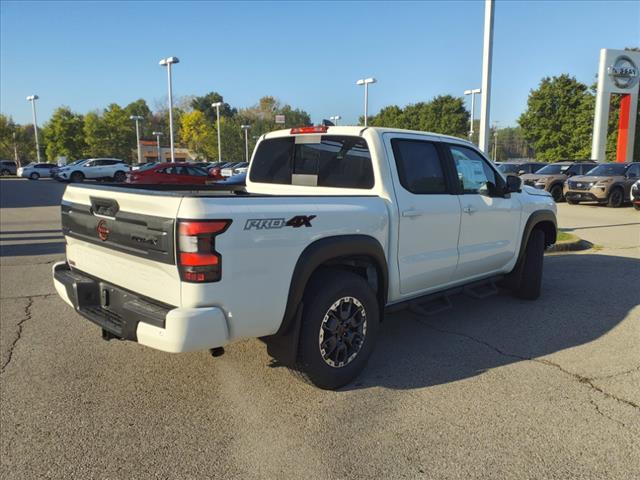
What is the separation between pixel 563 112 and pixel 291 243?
146 ft

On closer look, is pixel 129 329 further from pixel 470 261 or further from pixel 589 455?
pixel 470 261

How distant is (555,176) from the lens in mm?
21141

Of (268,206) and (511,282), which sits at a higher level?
(268,206)

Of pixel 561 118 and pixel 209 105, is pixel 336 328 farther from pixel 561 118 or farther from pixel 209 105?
pixel 209 105

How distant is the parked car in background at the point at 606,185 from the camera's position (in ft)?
60.0

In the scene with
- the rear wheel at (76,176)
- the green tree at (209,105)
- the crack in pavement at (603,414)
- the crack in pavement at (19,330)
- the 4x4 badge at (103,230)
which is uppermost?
the green tree at (209,105)

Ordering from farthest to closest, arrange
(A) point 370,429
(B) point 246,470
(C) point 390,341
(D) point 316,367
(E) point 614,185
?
(E) point 614,185
(C) point 390,341
(D) point 316,367
(A) point 370,429
(B) point 246,470

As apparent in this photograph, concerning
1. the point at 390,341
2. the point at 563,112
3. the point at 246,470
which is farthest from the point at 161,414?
the point at 563,112

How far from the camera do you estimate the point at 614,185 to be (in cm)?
1823

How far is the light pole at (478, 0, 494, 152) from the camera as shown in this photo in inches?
412

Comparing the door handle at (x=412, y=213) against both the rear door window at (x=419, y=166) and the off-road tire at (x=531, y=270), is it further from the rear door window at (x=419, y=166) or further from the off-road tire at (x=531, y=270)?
the off-road tire at (x=531, y=270)

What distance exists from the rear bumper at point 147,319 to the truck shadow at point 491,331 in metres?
1.37

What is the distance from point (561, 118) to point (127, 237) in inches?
1777

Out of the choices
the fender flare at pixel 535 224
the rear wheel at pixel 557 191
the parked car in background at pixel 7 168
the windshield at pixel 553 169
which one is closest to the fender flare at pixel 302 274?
the fender flare at pixel 535 224
